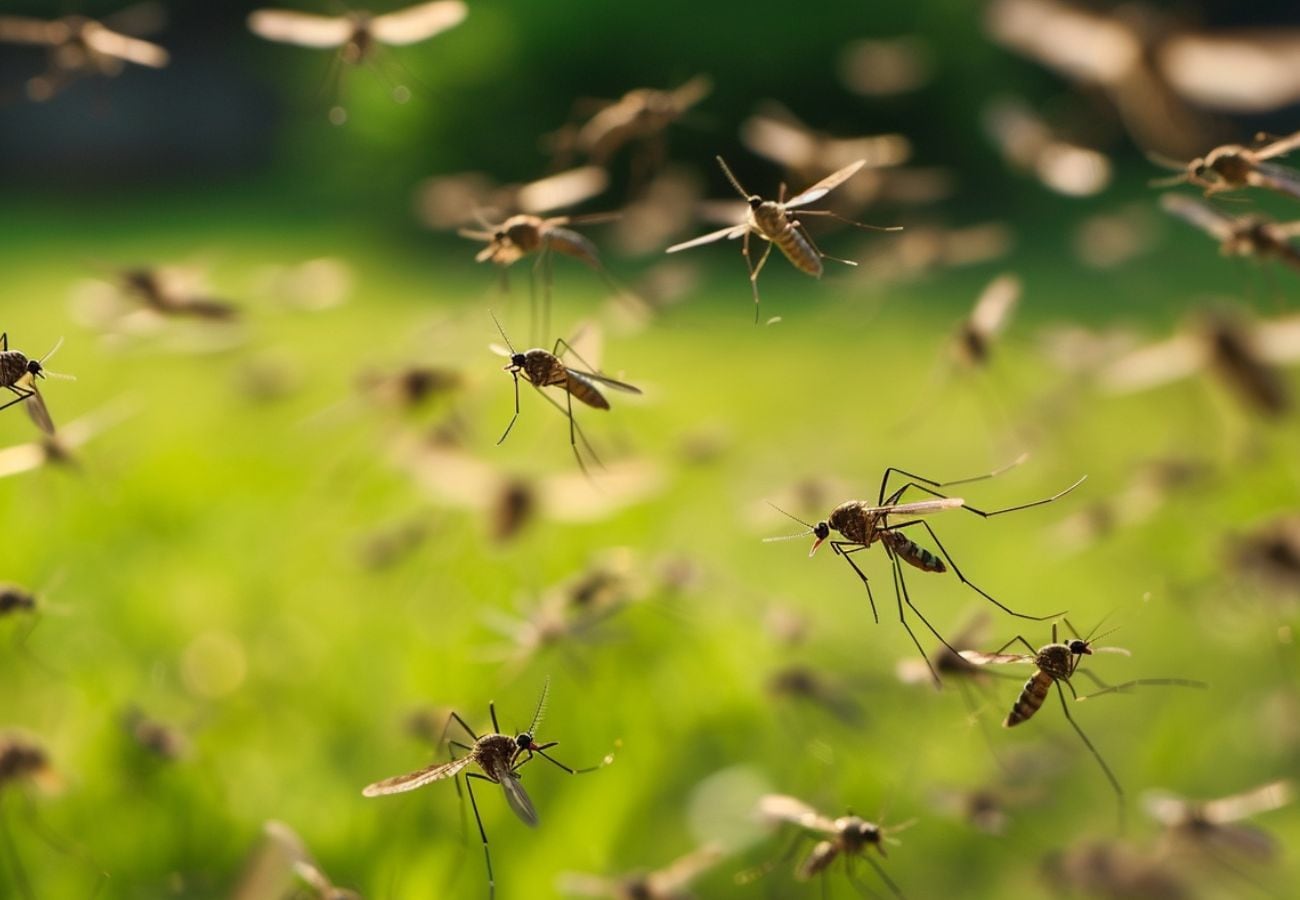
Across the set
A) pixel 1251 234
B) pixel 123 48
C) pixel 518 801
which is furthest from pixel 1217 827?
pixel 123 48

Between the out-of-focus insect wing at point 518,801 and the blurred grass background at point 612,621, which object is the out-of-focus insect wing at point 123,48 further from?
the out-of-focus insect wing at point 518,801

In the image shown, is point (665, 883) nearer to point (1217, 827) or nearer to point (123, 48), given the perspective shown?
point (1217, 827)

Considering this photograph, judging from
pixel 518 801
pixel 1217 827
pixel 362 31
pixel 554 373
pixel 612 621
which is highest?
pixel 362 31

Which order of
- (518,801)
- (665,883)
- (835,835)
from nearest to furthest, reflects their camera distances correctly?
(518,801) < (835,835) < (665,883)

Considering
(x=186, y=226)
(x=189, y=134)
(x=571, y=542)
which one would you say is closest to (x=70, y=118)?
(x=189, y=134)

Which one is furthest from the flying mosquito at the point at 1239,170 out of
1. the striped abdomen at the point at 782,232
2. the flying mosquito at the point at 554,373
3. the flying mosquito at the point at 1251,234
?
the flying mosquito at the point at 554,373

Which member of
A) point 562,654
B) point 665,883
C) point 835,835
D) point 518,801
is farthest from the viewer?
point 562,654

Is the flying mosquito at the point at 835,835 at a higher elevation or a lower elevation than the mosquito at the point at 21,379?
lower
